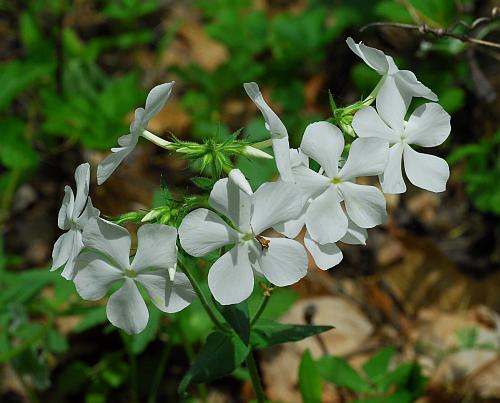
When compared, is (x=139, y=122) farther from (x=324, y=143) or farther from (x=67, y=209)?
(x=324, y=143)

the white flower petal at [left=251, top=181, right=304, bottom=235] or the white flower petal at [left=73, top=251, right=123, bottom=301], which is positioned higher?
the white flower petal at [left=251, top=181, right=304, bottom=235]

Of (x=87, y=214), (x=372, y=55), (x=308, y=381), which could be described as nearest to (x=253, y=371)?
(x=308, y=381)

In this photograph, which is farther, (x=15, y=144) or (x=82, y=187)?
(x=15, y=144)

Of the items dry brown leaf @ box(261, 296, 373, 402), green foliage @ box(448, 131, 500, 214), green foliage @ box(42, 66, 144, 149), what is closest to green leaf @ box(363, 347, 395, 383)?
dry brown leaf @ box(261, 296, 373, 402)

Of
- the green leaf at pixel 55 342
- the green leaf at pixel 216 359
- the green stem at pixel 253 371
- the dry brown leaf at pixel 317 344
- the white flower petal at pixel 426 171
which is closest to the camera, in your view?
the white flower petal at pixel 426 171

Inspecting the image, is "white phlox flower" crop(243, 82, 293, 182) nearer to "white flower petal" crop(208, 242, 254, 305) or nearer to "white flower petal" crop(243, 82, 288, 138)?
"white flower petal" crop(243, 82, 288, 138)

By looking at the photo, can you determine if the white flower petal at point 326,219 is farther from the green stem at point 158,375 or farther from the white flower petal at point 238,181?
the green stem at point 158,375

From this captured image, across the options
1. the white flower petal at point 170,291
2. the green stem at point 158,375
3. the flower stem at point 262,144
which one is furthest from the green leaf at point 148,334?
the flower stem at point 262,144
